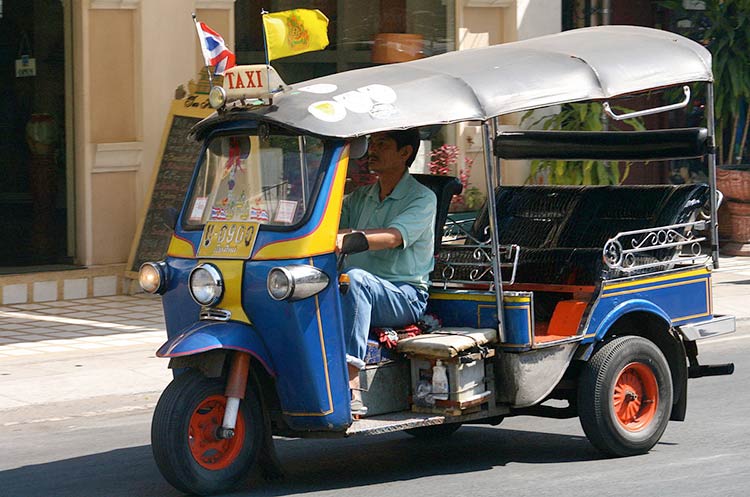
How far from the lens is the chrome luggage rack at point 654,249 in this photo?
24.8 feet

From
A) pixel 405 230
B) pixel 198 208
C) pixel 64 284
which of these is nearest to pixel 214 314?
pixel 198 208

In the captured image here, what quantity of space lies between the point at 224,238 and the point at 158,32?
7.34 meters

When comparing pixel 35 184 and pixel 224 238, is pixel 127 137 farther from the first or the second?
pixel 224 238

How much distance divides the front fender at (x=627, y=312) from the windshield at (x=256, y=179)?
1793 mm

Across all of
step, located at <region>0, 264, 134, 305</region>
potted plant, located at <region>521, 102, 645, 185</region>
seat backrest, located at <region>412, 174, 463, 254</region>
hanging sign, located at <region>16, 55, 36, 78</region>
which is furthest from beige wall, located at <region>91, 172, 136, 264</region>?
seat backrest, located at <region>412, 174, 463, 254</region>

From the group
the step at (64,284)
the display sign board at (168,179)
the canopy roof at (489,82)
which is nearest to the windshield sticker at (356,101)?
the canopy roof at (489,82)

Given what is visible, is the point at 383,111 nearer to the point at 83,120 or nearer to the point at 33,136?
the point at 83,120

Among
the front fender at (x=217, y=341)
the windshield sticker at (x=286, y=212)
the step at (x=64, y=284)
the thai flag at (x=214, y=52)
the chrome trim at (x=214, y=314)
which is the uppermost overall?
Answer: the thai flag at (x=214, y=52)

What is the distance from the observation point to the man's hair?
7.24m

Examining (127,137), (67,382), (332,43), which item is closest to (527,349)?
(67,382)

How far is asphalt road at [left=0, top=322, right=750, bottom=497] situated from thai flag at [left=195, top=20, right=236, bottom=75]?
2027 mm

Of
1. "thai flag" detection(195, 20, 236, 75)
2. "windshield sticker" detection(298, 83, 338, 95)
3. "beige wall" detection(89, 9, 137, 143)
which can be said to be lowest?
"windshield sticker" detection(298, 83, 338, 95)

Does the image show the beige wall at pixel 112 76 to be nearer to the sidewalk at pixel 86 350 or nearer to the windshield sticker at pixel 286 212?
the sidewalk at pixel 86 350

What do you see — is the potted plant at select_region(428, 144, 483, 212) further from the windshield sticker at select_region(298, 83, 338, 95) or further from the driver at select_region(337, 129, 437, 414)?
the windshield sticker at select_region(298, 83, 338, 95)
